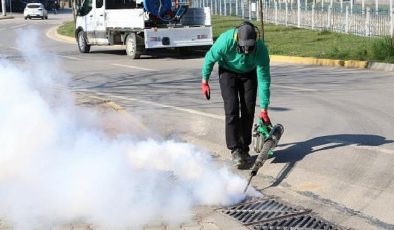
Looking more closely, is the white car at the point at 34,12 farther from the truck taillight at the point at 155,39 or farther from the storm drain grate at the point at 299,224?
the storm drain grate at the point at 299,224

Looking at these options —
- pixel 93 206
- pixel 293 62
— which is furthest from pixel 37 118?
pixel 293 62

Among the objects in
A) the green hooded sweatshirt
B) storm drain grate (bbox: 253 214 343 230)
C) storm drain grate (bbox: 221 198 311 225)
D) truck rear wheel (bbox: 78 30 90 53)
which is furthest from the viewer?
truck rear wheel (bbox: 78 30 90 53)

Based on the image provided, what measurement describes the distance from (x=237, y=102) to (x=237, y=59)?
18.7 inches

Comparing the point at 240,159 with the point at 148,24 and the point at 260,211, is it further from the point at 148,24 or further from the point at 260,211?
the point at 148,24

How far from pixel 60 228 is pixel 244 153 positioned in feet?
7.60

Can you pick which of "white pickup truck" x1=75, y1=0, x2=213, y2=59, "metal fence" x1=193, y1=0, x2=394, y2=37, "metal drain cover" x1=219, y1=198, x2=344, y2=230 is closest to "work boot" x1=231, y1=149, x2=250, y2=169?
"metal drain cover" x1=219, y1=198, x2=344, y2=230

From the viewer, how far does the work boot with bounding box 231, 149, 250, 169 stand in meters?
6.18

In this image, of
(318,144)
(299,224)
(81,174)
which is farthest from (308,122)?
(81,174)

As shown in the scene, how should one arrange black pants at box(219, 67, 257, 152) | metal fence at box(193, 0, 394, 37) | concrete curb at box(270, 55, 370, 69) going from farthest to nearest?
metal fence at box(193, 0, 394, 37) → concrete curb at box(270, 55, 370, 69) → black pants at box(219, 67, 257, 152)

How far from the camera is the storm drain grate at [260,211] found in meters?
4.79

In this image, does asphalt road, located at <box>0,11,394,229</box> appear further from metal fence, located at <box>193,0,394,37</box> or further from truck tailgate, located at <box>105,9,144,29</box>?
metal fence, located at <box>193,0,394,37</box>

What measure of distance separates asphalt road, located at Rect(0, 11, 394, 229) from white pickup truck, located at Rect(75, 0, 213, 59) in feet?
8.50

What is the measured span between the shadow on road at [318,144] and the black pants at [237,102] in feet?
1.65

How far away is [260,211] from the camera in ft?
16.3
